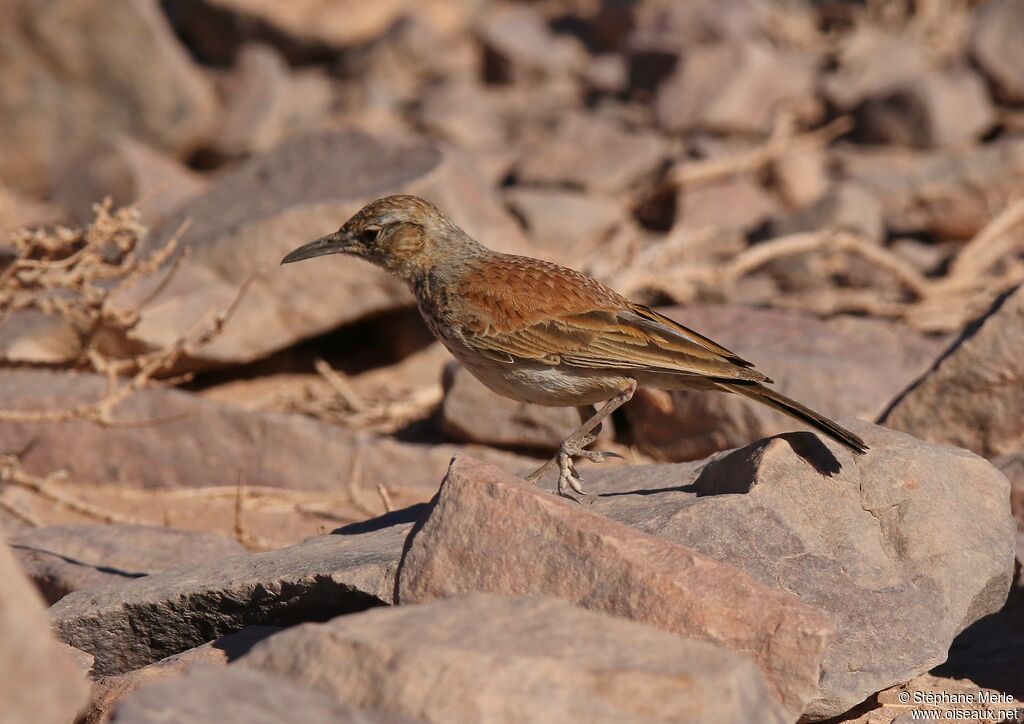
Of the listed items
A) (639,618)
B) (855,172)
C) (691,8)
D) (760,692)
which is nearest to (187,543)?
(639,618)

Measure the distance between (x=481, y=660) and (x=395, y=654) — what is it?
20cm

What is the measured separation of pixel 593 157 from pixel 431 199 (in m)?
3.88

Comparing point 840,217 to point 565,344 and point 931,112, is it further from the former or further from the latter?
point 565,344

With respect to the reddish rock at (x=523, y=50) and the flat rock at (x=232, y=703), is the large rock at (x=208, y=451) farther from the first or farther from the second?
the reddish rock at (x=523, y=50)

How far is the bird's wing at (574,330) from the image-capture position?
196 inches

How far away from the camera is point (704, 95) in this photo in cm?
1170

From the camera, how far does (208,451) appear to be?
6980 millimetres

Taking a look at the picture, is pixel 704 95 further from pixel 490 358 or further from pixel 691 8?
pixel 490 358

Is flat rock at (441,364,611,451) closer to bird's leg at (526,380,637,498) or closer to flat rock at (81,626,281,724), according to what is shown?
bird's leg at (526,380,637,498)

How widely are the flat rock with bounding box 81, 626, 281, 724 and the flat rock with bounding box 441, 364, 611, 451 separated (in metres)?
3.10

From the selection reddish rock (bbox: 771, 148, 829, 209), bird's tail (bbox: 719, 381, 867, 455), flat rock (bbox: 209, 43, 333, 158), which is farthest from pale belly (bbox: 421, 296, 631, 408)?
A: flat rock (bbox: 209, 43, 333, 158)

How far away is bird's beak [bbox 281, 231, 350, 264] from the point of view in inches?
229

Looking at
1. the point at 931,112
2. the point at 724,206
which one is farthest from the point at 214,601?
the point at 931,112

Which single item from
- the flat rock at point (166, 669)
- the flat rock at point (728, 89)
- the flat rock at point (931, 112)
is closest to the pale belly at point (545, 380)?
the flat rock at point (166, 669)
